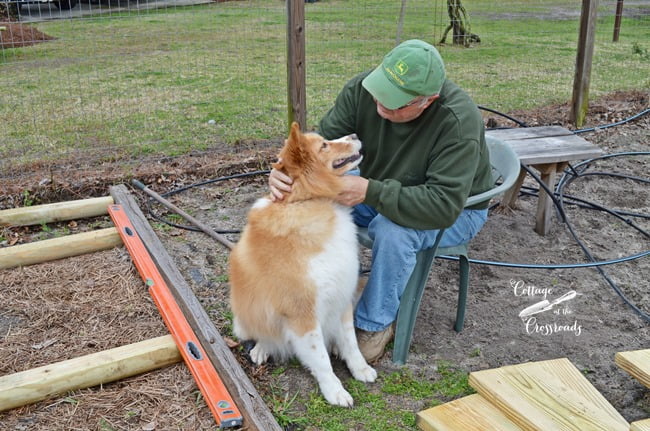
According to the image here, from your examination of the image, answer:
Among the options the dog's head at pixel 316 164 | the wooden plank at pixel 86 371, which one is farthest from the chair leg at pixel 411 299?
the wooden plank at pixel 86 371

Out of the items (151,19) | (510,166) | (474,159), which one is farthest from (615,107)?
(151,19)

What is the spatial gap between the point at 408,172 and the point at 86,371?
1.81 meters

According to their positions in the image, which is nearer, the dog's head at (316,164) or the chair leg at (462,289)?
the dog's head at (316,164)

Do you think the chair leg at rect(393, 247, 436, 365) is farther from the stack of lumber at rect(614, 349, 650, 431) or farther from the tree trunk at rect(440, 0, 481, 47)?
the tree trunk at rect(440, 0, 481, 47)

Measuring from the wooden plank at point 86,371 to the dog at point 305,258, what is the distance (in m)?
0.51

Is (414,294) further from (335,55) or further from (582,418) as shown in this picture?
(335,55)

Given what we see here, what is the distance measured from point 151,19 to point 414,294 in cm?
865

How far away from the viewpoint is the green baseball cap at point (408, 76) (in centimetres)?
255

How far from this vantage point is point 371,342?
9.83 feet

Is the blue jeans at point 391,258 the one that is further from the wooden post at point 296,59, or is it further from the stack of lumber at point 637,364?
the wooden post at point 296,59

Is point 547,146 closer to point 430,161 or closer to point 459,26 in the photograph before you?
point 430,161

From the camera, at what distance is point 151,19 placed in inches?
391

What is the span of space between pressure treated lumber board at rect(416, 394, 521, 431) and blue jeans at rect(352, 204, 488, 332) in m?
0.57

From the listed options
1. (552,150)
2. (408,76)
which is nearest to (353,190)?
(408,76)
